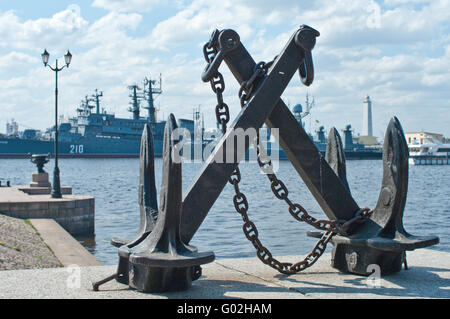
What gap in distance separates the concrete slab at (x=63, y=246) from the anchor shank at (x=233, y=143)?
4.93 meters

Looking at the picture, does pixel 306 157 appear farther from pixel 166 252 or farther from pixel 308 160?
pixel 166 252

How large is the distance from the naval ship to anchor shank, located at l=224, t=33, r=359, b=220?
8114 cm

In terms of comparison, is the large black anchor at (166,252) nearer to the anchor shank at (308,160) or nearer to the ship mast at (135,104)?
the anchor shank at (308,160)

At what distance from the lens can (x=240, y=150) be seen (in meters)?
4.20

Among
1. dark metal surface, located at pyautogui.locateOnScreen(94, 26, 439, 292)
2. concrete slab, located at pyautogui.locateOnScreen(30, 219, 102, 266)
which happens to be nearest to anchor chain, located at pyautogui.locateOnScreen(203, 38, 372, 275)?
dark metal surface, located at pyautogui.locateOnScreen(94, 26, 439, 292)

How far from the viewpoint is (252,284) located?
411 cm

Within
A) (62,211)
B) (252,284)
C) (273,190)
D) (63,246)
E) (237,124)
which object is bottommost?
(63,246)

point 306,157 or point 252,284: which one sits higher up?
point 306,157

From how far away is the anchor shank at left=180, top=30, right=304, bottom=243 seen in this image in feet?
13.4

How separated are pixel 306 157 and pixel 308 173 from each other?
13 cm

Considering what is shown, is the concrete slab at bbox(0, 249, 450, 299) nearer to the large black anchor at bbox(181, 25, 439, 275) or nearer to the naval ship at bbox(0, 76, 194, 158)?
the large black anchor at bbox(181, 25, 439, 275)

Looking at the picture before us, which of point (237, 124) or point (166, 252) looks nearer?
point (166, 252)

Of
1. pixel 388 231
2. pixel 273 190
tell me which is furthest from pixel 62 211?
pixel 388 231

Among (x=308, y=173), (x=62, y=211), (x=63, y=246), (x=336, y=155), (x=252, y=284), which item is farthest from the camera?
(x=62, y=211)
